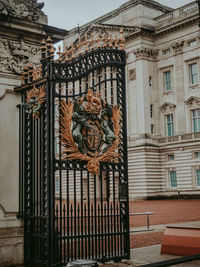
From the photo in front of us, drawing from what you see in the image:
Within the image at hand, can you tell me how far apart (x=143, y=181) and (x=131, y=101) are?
9.45 meters

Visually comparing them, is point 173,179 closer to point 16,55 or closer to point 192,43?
point 192,43

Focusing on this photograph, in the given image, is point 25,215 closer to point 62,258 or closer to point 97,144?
point 62,258

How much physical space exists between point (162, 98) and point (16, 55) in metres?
39.6

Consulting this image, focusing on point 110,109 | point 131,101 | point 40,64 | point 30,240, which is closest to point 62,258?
point 30,240

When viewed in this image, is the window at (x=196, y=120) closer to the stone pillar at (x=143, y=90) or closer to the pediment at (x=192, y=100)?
the pediment at (x=192, y=100)

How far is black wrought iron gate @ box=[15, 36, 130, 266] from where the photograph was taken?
26.9ft

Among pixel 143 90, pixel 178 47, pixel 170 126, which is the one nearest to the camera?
pixel 178 47

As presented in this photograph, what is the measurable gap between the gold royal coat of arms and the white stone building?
34850 mm

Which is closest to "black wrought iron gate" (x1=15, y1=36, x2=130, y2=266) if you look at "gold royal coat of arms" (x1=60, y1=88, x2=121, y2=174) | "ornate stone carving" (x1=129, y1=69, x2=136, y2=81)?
"gold royal coat of arms" (x1=60, y1=88, x2=121, y2=174)

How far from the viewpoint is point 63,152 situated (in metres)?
8.45

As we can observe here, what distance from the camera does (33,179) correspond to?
29.0 feet

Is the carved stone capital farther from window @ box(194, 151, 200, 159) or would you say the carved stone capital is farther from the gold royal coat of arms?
window @ box(194, 151, 200, 159)

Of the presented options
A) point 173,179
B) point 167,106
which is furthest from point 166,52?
point 173,179

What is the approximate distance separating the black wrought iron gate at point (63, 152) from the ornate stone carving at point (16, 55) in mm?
257
